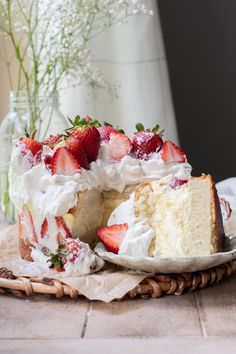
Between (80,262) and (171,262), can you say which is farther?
(80,262)

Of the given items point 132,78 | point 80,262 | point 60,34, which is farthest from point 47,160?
point 132,78

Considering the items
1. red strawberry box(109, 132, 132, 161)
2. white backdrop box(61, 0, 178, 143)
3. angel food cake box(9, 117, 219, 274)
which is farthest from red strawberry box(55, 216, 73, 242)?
white backdrop box(61, 0, 178, 143)

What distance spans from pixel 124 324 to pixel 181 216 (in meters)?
0.33

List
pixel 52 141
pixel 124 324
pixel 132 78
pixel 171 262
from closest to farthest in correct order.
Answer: pixel 124 324 < pixel 171 262 < pixel 52 141 < pixel 132 78

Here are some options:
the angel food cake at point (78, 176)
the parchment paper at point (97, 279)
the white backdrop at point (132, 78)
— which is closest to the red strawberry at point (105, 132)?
the angel food cake at point (78, 176)

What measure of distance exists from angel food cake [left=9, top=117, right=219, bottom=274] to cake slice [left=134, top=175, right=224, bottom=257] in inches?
1.7

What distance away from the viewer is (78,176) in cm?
161

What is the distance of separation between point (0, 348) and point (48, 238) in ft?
1.56

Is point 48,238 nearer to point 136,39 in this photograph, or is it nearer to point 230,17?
point 136,39

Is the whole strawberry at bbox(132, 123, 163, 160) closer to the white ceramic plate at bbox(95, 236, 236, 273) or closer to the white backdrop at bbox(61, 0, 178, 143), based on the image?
the white ceramic plate at bbox(95, 236, 236, 273)

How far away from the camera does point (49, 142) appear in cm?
173

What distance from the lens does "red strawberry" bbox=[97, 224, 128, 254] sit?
5.05ft

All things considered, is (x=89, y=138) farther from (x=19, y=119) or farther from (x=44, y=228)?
(x=19, y=119)

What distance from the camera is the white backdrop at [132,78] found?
2.86 m
